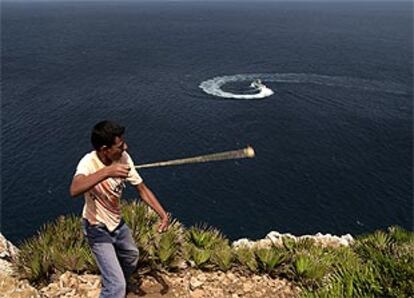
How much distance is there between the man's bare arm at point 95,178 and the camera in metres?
→ 6.32

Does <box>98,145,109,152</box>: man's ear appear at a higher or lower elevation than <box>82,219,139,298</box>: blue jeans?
higher

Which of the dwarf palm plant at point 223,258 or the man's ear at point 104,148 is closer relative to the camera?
the man's ear at point 104,148

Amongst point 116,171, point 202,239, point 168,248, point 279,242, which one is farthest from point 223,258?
point 116,171

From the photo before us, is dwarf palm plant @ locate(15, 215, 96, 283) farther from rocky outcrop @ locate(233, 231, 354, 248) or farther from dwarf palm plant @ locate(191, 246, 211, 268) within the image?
rocky outcrop @ locate(233, 231, 354, 248)

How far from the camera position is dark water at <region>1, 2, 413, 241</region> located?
3894 cm

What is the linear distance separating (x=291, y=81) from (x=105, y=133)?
70.3 meters

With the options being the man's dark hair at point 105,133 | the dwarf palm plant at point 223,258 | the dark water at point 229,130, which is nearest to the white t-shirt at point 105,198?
the man's dark hair at point 105,133

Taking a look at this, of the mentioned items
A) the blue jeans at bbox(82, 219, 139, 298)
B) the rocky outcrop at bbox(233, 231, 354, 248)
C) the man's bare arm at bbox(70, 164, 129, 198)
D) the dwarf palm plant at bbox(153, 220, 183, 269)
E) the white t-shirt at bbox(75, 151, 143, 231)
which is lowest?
the rocky outcrop at bbox(233, 231, 354, 248)

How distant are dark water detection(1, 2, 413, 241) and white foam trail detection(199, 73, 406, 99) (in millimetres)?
583

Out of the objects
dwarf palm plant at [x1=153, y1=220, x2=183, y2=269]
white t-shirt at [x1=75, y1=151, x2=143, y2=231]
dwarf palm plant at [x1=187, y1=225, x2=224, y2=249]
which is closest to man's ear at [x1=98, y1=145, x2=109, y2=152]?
white t-shirt at [x1=75, y1=151, x2=143, y2=231]

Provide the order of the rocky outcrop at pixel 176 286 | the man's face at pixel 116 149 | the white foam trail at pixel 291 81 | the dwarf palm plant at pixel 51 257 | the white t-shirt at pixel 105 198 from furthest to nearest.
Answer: the white foam trail at pixel 291 81 → the dwarf palm plant at pixel 51 257 → the rocky outcrop at pixel 176 286 → the white t-shirt at pixel 105 198 → the man's face at pixel 116 149

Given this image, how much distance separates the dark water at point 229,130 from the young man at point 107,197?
94.1 ft

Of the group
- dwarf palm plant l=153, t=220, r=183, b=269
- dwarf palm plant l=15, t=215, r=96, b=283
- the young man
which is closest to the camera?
the young man

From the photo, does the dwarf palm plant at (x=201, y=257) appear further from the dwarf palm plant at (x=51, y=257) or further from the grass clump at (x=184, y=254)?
the dwarf palm plant at (x=51, y=257)
